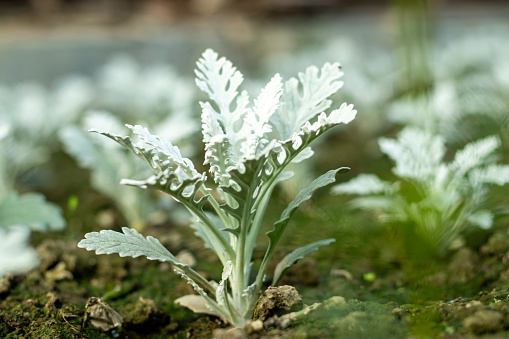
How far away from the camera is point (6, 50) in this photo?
12.6 feet

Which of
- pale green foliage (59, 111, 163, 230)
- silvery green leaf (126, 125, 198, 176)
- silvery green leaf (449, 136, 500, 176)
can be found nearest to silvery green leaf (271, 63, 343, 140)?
silvery green leaf (126, 125, 198, 176)

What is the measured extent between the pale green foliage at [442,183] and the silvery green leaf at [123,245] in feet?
2.29

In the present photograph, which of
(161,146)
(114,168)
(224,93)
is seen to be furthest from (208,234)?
(114,168)

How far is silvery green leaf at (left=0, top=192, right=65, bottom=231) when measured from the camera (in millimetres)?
1540

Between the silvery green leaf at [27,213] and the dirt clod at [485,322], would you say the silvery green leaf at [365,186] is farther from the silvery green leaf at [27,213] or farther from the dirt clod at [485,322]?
the silvery green leaf at [27,213]

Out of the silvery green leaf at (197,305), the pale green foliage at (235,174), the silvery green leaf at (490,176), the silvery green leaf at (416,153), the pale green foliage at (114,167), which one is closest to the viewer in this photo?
the pale green foliage at (235,174)

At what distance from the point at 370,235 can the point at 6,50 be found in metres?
3.26

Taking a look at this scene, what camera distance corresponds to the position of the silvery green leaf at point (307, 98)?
1.30 meters

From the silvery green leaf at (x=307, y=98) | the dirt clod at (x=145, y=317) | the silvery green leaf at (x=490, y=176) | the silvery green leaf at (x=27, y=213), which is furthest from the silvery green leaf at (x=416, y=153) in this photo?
the silvery green leaf at (x=27, y=213)

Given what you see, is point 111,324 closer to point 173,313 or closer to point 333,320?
point 173,313

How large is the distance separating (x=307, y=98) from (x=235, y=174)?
374 millimetres

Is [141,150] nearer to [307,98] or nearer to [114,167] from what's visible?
[307,98]

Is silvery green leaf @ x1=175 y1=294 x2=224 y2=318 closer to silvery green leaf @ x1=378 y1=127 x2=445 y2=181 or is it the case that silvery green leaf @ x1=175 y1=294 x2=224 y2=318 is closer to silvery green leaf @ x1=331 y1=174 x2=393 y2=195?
silvery green leaf @ x1=331 y1=174 x2=393 y2=195

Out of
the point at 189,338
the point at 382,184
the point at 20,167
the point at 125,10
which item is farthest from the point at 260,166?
the point at 125,10
